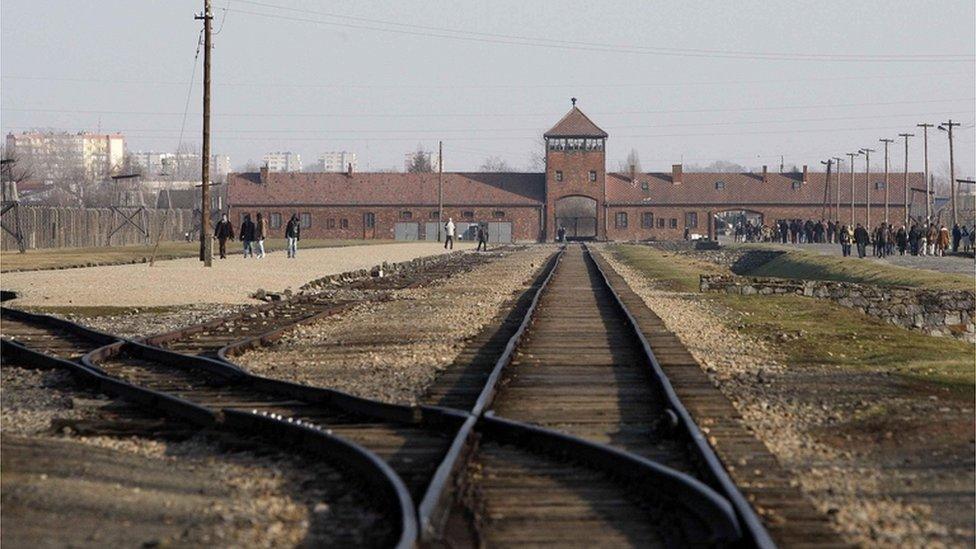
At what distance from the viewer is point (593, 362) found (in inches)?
668

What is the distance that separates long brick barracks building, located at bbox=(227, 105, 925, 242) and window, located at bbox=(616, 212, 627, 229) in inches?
3.4

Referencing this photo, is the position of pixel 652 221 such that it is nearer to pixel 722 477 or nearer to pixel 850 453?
pixel 850 453

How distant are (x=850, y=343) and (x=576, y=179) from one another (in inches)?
4361

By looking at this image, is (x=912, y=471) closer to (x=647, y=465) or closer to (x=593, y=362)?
(x=647, y=465)

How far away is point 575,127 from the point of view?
134125mm

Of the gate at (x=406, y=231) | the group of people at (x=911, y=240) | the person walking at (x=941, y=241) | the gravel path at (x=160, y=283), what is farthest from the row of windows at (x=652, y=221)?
the gravel path at (x=160, y=283)

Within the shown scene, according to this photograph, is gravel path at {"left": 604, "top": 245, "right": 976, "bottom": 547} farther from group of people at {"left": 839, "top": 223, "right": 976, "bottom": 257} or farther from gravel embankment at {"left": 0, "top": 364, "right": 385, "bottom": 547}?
group of people at {"left": 839, "top": 223, "right": 976, "bottom": 257}

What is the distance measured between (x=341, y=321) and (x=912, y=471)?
15.7 metres

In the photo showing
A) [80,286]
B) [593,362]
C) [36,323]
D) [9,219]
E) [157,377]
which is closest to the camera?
[157,377]

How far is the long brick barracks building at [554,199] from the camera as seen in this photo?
132 metres

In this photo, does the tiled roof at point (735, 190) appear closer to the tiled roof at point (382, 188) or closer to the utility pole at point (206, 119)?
the tiled roof at point (382, 188)

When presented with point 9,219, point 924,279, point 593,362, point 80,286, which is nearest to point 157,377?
point 593,362

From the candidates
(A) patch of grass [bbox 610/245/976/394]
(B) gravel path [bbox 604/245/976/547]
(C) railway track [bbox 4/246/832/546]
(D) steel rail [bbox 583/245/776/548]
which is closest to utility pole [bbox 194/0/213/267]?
(A) patch of grass [bbox 610/245/976/394]

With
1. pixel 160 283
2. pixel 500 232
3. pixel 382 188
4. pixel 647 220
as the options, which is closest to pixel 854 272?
pixel 160 283
